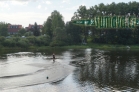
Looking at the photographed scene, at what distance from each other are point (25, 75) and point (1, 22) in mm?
126653

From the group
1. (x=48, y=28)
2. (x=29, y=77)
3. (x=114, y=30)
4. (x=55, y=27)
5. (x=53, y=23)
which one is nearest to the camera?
(x=29, y=77)

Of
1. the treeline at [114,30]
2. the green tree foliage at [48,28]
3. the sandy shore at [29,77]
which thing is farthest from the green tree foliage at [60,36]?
the sandy shore at [29,77]

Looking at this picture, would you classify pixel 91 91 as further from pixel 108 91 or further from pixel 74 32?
pixel 74 32

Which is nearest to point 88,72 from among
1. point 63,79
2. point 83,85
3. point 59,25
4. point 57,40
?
point 63,79

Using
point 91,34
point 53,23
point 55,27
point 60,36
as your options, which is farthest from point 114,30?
point 53,23

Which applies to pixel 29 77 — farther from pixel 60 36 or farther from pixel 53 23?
pixel 53 23

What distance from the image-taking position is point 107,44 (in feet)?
409

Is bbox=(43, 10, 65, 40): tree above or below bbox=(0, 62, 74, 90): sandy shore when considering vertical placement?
above

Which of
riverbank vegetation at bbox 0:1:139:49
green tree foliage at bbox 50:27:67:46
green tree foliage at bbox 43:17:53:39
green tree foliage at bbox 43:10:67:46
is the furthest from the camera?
green tree foliage at bbox 43:17:53:39

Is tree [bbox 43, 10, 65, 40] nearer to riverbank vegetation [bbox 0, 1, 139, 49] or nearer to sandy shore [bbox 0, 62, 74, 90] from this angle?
riverbank vegetation [bbox 0, 1, 139, 49]

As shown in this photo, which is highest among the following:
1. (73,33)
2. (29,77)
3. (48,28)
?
(48,28)

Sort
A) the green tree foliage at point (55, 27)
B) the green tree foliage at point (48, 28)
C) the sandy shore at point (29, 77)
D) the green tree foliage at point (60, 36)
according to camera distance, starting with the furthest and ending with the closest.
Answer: the green tree foliage at point (48, 28), the green tree foliage at point (55, 27), the green tree foliage at point (60, 36), the sandy shore at point (29, 77)

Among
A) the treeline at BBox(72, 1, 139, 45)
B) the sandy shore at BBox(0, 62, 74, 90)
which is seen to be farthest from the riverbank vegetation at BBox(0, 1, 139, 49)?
the sandy shore at BBox(0, 62, 74, 90)

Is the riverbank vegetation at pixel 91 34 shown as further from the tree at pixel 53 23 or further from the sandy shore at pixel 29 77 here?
the sandy shore at pixel 29 77
